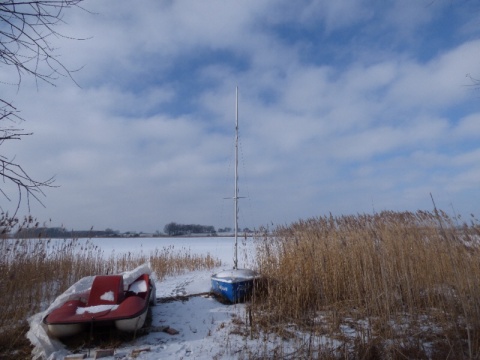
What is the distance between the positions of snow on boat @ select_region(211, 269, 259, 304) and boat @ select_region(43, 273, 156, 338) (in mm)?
1534

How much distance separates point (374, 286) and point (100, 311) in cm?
380

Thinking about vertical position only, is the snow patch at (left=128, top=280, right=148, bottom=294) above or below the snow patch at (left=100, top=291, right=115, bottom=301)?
above

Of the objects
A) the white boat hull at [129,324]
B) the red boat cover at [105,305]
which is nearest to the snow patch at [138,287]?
the red boat cover at [105,305]

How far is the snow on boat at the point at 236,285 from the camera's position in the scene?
228 inches

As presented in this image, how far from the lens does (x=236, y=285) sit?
577cm

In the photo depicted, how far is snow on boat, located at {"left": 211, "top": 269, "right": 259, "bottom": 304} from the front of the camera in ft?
19.0

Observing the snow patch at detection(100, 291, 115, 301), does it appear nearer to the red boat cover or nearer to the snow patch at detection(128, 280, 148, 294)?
the red boat cover

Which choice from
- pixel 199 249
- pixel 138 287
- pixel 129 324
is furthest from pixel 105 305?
pixel 199 249

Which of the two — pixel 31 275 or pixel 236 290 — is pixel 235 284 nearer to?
pixel 236 290

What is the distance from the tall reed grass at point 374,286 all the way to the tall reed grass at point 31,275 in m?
3.48

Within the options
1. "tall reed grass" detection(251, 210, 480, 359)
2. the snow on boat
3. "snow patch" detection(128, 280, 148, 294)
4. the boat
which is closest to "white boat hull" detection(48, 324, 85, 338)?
the boat

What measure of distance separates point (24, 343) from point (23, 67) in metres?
4.05

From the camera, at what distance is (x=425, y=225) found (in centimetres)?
610

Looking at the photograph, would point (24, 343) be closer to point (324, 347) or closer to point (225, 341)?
point (225, 341)
